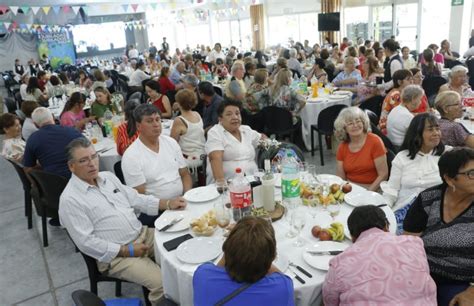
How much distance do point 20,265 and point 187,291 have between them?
2374 millimetres

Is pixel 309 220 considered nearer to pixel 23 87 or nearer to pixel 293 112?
pixel 293 112

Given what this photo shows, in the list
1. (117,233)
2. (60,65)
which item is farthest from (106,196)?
(60,65)

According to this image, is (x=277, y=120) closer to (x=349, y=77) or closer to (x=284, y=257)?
(x=349, y=77)

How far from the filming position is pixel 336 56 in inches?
394

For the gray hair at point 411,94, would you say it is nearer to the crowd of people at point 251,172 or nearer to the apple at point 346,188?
the crowd of people at point 251,172

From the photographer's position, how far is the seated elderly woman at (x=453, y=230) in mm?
1777

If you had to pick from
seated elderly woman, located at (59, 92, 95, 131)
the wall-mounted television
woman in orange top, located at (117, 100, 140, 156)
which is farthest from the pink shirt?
the wall-mounted television

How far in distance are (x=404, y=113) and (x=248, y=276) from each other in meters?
2.82

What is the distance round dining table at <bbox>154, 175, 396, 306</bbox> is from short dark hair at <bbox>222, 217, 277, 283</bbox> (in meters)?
0.35

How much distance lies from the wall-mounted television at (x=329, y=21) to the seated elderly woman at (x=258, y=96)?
323 inches

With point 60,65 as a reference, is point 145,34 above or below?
above

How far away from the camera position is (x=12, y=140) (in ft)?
13.1

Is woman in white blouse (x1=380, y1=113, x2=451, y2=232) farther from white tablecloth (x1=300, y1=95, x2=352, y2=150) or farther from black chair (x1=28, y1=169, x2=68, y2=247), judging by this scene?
white tablecloth (x1=300, y1=95, x2=352, y2=150)

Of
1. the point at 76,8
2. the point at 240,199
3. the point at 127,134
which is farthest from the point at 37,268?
the point at 76,8
